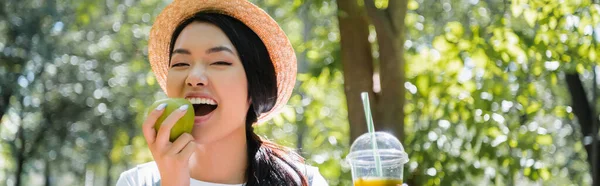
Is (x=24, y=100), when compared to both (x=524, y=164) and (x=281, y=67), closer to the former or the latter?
(x=524, y=164)

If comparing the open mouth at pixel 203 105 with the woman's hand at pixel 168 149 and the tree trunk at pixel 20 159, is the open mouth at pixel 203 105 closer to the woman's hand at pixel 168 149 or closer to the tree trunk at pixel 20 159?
the woman's hand at pixel 168 149

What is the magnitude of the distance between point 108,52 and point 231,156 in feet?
46.6

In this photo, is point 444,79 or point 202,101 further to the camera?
point 444,79

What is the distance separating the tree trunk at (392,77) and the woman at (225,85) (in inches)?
67.3

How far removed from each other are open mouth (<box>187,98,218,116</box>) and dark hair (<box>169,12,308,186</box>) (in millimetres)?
182

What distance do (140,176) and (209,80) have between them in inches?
15.3

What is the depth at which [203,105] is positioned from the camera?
2.47 meters

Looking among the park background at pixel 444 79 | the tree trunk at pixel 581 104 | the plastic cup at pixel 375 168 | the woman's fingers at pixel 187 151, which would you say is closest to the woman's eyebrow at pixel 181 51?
the woman's fingers at pixel 187 151

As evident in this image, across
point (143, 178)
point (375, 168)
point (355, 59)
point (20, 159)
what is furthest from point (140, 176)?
point (20, 159)

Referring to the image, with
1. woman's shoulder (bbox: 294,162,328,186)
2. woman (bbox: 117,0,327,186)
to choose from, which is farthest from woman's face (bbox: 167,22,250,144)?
woman's shoulder (bbox: 294,162,328,186)

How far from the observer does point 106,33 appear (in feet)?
54.1

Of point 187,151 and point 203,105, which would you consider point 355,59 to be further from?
point 187,151

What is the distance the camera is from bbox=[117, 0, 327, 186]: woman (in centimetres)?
242

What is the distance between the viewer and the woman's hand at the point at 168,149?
215 centimetres
